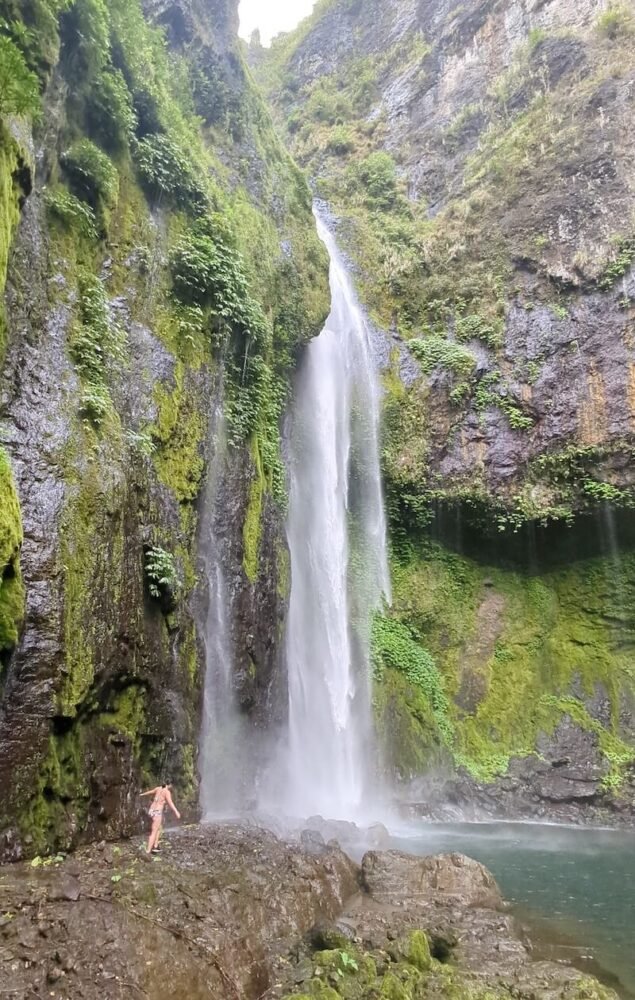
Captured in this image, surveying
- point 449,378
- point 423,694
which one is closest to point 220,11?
point 449,378

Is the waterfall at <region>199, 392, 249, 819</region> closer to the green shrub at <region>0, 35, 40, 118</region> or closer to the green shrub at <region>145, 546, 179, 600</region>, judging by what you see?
the green shrub at <region>145, 546, 179, 600</region>

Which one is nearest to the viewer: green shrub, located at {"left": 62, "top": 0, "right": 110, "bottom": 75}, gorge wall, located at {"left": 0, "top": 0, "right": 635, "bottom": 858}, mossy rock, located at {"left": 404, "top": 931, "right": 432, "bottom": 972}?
mossy rock, located at {"left": 404, "top": 931, "right": 432, "bottom": 972}

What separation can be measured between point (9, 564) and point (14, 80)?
4.00 metres

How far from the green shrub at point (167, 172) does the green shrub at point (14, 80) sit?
17.3ft

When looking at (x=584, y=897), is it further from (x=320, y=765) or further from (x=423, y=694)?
(x=423, y=694)

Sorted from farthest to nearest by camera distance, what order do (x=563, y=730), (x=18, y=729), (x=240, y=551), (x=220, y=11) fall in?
(x=220, y=11)
(x=563, y=730)
(x=240, y=551)
(x=18, y=729)

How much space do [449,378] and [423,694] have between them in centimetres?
797

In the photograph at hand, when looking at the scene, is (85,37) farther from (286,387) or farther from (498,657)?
(498,657)

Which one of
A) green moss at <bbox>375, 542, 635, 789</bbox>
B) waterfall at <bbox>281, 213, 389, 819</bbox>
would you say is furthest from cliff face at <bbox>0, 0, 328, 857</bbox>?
green moss at <bbox>375, 542, 635, 789</bbox>

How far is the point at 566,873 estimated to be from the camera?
8969mm

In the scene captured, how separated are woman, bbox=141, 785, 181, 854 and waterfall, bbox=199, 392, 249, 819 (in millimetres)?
2312

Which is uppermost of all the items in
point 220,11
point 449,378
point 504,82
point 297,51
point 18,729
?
point 297,51

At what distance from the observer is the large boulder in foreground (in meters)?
6.98

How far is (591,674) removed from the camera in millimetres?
15570
